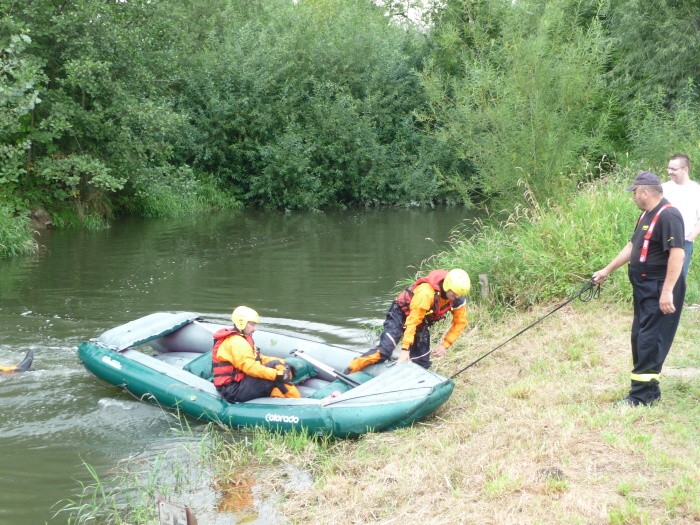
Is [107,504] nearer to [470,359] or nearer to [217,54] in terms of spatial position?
[470,359]

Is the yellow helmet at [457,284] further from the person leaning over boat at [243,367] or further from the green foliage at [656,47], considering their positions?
the green foliage at [656,47]

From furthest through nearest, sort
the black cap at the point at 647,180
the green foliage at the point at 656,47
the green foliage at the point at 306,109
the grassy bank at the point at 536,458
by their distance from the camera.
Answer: the green foliage at the point at 306,109 → the green foliage at the point at 656,47 → the black cap at the point at 647,180 → the grassy bank at the point at 536,458

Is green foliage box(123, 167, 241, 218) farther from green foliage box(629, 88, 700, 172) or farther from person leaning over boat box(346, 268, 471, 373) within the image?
person leaning over boat box(346, 268, 471, 373)

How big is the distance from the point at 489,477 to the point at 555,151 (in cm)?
753

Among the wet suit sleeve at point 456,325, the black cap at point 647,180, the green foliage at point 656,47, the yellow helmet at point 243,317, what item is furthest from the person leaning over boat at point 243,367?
the green foliage at point 656,47

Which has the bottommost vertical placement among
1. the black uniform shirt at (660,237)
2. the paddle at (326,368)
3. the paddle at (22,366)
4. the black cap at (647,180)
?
the paddle at (22,366)

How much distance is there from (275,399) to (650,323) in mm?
3062

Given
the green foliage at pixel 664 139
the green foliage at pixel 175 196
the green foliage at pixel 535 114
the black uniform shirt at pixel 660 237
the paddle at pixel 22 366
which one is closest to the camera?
the black uniform shirt at pixel 660 237

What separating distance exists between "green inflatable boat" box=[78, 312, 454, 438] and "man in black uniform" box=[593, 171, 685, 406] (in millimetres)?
1621

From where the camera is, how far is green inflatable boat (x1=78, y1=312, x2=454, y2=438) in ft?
20.4

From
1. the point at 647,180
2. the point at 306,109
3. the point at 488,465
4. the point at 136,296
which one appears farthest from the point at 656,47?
the point at 488,465

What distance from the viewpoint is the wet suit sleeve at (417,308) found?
677 centimetres

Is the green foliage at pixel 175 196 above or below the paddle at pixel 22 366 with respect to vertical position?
above

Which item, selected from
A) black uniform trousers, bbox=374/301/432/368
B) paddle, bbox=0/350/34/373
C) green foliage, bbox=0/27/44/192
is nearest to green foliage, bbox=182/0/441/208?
green foliage, bbox=0/27/44/192
